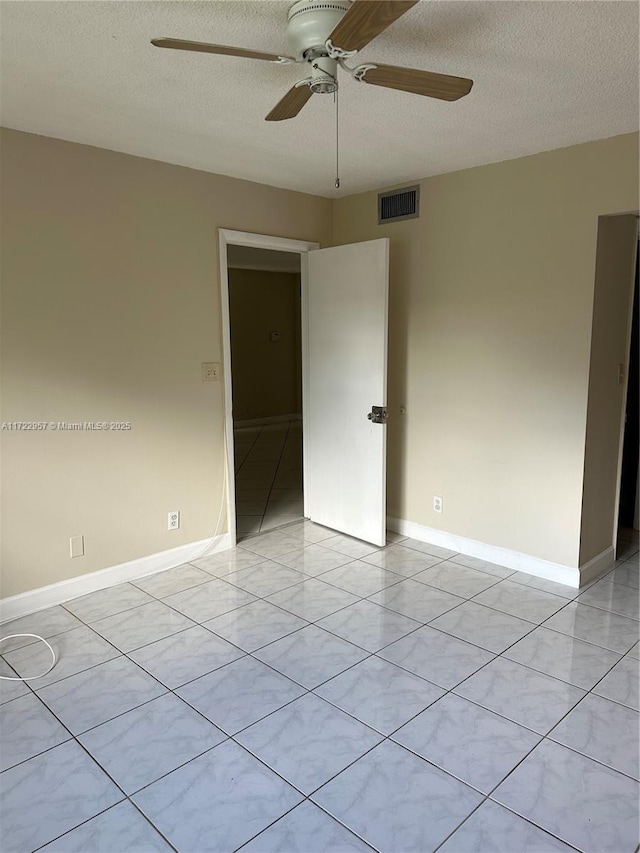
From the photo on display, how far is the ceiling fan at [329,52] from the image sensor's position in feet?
5.17

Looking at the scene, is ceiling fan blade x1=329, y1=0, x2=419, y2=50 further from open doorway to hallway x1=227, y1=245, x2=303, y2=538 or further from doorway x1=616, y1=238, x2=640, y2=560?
open doorway to hallway x1=227, y1=245, x2=303, y2=538

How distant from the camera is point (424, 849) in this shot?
1670 millimetres

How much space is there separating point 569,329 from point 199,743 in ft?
8.92

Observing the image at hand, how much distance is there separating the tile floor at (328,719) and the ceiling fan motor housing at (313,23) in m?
2.34

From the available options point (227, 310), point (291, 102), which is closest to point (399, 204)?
point (227, 310)

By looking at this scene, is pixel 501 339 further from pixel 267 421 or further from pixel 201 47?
pixel 267 421

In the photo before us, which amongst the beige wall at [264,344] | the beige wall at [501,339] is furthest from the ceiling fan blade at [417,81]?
the beige wall at [264,344]

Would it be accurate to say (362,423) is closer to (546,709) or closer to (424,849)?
(546,709)

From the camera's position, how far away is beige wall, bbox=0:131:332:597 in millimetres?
2934

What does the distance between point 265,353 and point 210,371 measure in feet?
17.2

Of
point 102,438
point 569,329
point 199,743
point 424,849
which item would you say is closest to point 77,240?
point 102,438

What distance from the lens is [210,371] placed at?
375 centimetres

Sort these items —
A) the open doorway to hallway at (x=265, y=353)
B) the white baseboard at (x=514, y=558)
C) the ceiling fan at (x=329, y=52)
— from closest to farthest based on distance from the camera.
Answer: the ceiling fan at (x=329, y=52), the white baseboard at (x=514, y=558), the open doorway to hallway at (x=265, y=353)

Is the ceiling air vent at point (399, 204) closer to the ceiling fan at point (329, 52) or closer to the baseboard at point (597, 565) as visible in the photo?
the ceiling fan at point (329, 52)
